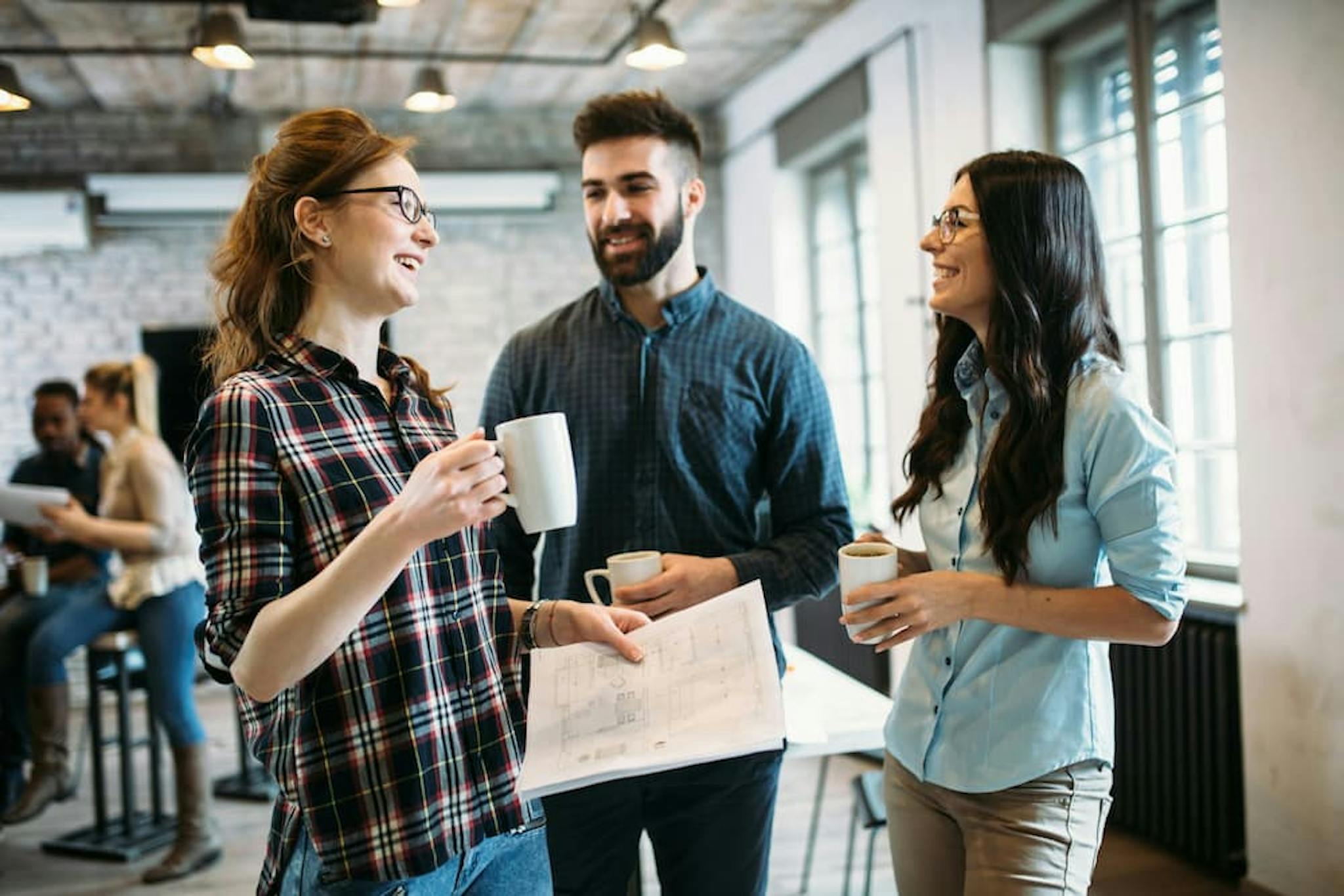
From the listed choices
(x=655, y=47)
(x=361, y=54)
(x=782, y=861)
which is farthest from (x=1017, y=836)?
(x=361, y=54)

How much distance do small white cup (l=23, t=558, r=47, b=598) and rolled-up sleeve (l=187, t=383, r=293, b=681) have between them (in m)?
3.29

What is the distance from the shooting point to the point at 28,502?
393cm

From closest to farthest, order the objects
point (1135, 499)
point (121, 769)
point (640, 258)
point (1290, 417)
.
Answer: point (1135, 499) < point (640, 258) < point (1290, 417) < point (121, 769)

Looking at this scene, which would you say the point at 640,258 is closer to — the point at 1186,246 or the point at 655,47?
the point at 1186,246

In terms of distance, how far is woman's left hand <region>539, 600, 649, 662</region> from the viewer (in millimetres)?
1412

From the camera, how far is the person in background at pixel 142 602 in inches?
147

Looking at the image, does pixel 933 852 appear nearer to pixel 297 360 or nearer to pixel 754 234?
pixel 297 360

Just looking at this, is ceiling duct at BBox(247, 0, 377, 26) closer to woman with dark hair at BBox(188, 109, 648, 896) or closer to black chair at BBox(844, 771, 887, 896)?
woman with dark hair at BBox(188, 109, 648, 896)

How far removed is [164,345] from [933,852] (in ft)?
18.8

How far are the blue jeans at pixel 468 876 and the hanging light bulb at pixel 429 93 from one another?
3899 millimetres

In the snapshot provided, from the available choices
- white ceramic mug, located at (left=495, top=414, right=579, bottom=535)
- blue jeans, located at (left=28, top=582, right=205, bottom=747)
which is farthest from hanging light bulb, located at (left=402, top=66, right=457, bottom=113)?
white ceramic mug, located at (left=495, top=414, right=579, bottom=535)

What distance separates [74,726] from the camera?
5.86 metres

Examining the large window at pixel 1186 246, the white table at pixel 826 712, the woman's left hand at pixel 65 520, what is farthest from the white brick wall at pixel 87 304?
the large window at pixel 1186 246

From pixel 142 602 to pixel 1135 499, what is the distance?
337 centimetres
